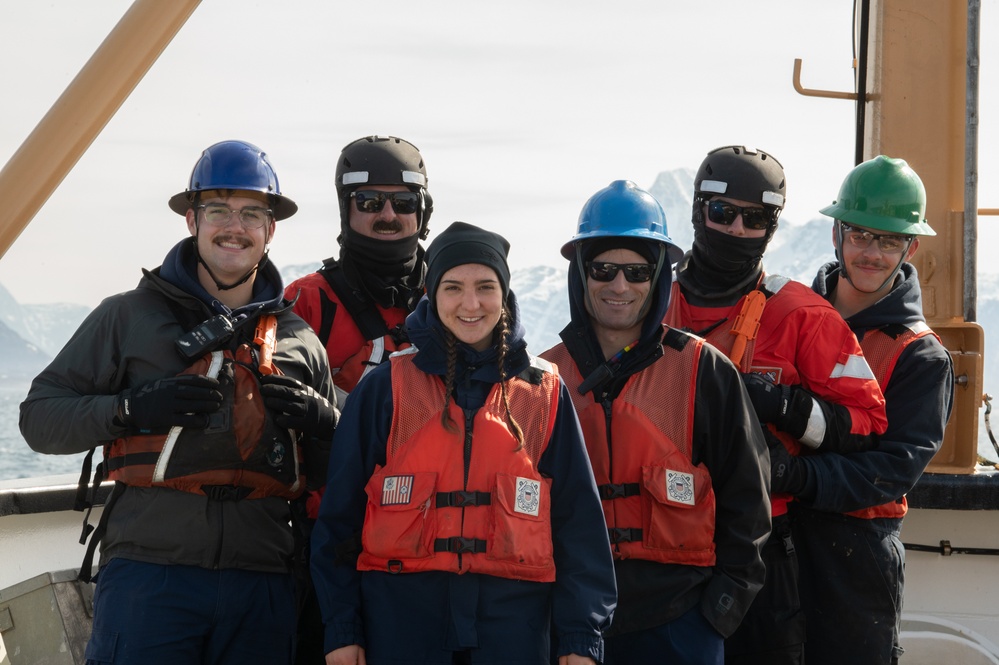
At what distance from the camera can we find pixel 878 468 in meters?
4.27

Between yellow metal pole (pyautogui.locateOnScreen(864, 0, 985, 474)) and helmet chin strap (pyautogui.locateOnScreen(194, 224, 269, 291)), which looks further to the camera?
yellow metal pole (pyautogui.locateOnScreen(864, 0, 985, 474))

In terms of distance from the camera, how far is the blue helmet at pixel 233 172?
152 inches

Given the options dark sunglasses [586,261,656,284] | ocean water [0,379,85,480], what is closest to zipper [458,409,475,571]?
dark sunglasses [586,261,656,284]

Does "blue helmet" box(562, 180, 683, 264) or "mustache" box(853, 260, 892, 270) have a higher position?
"blue helmet" box(562, 180, 683, 264)

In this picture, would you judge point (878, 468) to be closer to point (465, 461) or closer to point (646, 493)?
point (646, 493)

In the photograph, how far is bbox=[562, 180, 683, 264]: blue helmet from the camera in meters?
3.98

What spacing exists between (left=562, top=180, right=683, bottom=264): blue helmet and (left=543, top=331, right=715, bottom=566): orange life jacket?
511 mm

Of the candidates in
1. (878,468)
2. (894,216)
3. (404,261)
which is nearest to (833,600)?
(878,468)

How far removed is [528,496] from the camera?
10.9ft

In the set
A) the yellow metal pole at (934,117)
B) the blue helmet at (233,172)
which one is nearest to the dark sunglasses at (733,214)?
the blue helmet at (233,172)

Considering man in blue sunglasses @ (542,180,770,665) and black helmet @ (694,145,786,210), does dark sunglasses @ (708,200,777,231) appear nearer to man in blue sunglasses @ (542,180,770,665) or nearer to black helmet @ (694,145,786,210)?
black helmet @ (694,145,786,210)

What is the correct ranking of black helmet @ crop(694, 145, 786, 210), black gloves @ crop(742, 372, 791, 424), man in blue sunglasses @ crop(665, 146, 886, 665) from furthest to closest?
black helmet @ crop(694, 145, 786, 210)
man in blue sunglasses @ crop(665, 146, 886, 665)
black gloves @ crop(742, 372, 791, 424)

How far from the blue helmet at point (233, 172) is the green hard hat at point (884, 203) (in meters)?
2.49

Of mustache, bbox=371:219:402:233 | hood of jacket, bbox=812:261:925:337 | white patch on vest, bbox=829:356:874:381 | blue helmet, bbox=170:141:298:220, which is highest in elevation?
blue helmet, bbox=170:141:298:220
